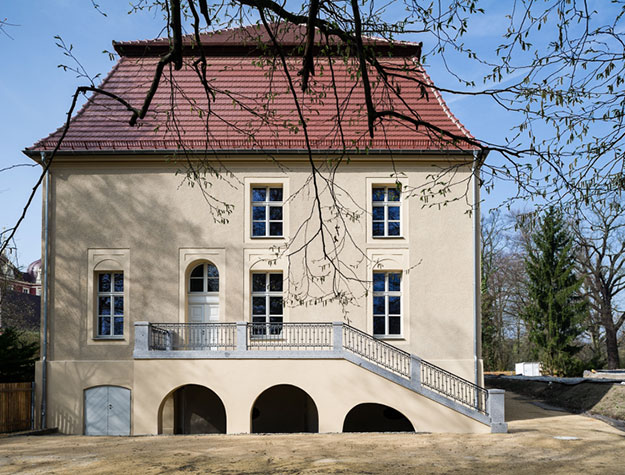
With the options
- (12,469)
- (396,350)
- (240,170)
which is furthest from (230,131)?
(12,469)

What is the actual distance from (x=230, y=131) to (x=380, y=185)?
4842mm

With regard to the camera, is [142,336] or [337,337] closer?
[337,337]

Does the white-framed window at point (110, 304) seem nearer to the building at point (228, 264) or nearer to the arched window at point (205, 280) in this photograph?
the building at point (228, 264)

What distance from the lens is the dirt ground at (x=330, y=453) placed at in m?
11.8

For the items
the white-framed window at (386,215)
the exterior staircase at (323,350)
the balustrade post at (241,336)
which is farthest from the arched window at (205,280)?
the white-framed window at (386,215)

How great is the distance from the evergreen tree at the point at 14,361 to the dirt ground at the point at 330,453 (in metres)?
2.65

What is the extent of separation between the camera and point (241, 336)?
1817 cm

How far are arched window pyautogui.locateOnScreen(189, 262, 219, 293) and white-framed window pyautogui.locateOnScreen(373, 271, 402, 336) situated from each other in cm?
484

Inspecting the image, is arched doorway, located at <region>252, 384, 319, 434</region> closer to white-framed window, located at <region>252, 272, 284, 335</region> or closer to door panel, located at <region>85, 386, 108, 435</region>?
white-framed window, located at <region>252, 272, 284, 335</region>

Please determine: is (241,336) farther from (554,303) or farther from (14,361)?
(554,303)

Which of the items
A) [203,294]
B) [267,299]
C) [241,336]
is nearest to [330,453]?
[241,336]

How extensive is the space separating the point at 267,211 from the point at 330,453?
8.60 metres

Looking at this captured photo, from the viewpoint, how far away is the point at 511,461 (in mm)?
12672

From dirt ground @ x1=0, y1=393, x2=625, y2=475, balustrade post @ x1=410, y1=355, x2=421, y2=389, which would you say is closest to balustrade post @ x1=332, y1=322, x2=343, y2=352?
balustrade post @ x1=410, y1=355, x2=421, y2=389
